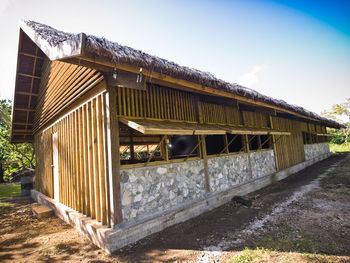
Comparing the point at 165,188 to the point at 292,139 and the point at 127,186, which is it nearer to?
the point at 127,186

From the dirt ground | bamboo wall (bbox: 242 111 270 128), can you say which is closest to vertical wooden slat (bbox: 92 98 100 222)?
the dirt ground

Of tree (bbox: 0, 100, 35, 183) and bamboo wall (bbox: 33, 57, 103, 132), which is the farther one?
tree (bbox: 0, 100, 35, 183)

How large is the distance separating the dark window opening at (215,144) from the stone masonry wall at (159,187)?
256 centimetres

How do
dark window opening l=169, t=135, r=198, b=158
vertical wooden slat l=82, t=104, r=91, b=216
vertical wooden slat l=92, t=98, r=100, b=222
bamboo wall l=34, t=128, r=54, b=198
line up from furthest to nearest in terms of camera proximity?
dark window opening l=169, t=135, r=198, b=158 → bamboo wall l=34, t=128, r=54, b=198 → vertical wooden slat l=82, t=104, r=91, b=216 → vertical wooden slat l=92, t=98, r=100, b=222

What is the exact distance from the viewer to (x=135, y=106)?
4098 millimetres

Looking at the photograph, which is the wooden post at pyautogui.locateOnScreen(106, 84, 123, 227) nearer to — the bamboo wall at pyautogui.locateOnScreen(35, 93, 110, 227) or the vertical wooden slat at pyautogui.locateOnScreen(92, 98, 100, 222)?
the bamboo wall at pyautogui.locateOnScreen(35, 93, 110, 227)

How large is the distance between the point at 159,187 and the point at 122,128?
234cm

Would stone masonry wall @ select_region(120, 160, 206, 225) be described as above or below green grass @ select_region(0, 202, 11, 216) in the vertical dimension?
above

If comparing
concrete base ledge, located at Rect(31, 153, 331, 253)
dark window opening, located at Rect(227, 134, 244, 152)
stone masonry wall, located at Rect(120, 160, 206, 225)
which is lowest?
concrete base ledge, located at Rect(31, 153, 331, 253)

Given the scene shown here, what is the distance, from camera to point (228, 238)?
11.5 feet

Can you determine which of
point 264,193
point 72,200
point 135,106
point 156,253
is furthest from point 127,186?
point 264,193

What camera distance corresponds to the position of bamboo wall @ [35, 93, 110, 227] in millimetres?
3654

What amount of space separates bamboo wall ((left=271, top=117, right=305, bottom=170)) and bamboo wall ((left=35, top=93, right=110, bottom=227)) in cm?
798

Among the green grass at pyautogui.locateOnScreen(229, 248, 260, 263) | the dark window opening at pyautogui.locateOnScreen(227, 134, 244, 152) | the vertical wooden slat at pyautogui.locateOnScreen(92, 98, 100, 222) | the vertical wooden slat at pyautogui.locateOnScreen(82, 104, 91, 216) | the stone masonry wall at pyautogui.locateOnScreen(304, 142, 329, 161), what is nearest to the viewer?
the green grass at pyautogui.locateOnScreen(229, 248, 260, 263)
